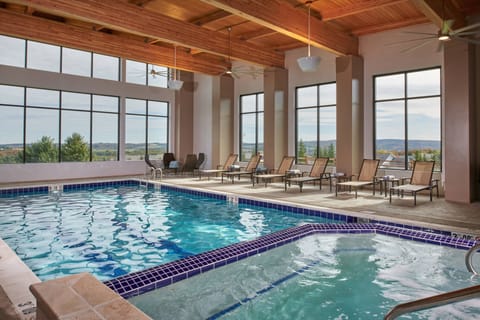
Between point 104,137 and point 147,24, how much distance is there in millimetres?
5953

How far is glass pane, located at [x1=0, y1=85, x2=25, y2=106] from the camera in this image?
9938 millimetres

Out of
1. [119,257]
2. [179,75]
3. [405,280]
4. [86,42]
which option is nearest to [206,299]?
[119,257]

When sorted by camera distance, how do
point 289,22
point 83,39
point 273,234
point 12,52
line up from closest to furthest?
1. point 273,234
2. point 289,22
3. point 83,39
4. point 12,52

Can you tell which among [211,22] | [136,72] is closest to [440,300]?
[211,22]

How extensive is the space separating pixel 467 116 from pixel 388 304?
5.32 metres

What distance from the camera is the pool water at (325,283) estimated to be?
2824 millimetres

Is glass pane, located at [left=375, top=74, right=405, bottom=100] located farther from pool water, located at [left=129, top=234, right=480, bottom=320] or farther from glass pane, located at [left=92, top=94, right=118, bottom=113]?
glass pane, located at [left=92, top=94, right=118, bottom=113]

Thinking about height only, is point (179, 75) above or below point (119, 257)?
above

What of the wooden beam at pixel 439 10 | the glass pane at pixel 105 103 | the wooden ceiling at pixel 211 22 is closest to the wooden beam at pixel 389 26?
the wooden ceiling at pixel 211 22

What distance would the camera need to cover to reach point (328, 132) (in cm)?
1045

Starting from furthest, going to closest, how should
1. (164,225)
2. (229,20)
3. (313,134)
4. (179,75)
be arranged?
(179,75) → (313,134) → (229,20) → (164,225)

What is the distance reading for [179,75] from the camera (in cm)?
1350

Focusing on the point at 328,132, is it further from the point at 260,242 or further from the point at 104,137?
the point at 104,137

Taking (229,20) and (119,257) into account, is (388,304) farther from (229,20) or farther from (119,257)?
(229,20)
